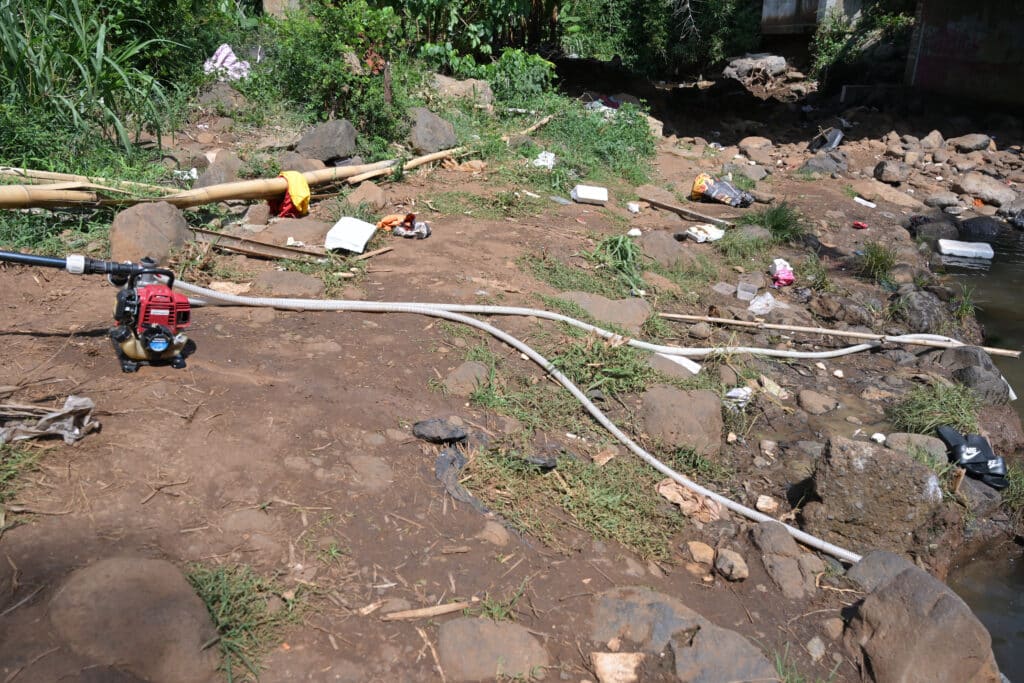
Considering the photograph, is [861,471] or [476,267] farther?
[476,267]

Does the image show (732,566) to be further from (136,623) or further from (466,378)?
(136,623)

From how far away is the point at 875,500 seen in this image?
369 centimetres

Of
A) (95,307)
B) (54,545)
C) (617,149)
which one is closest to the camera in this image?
(54,545)

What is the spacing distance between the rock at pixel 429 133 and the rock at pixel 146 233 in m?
2.99

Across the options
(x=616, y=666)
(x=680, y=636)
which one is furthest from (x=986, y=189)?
→ (x=616, y=666)

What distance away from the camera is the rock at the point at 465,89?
875 cm

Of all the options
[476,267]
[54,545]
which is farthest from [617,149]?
[54,545]

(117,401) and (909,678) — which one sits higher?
(117,401)

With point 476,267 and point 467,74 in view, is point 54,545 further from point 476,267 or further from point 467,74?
point 467,74

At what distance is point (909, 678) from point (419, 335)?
267cm

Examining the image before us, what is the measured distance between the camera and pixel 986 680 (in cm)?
289

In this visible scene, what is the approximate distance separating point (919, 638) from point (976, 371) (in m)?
2.94

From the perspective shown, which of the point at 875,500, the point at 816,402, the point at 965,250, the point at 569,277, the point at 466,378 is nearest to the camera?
the point at 875,500

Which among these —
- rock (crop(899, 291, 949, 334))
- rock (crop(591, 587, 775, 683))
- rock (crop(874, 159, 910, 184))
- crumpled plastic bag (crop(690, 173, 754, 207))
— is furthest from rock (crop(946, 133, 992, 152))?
rock (crop(591, 587, 775, 683))
